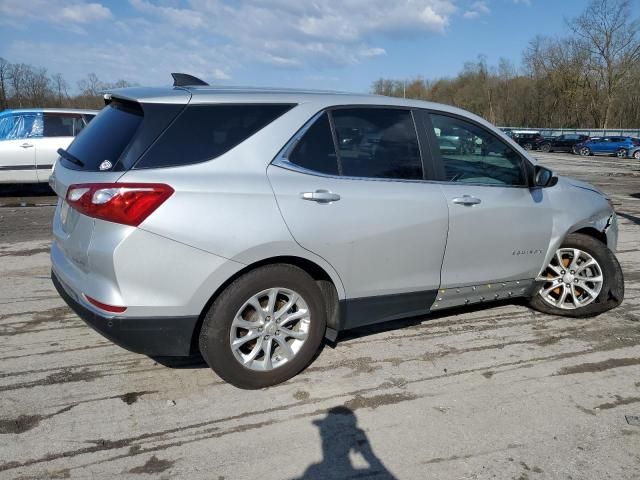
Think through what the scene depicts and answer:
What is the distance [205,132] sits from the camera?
3.06m

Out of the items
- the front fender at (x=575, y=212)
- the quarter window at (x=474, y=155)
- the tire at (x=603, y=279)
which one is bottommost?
the tire at (x=603, y=279)

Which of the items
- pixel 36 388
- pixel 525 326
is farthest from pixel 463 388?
pixel 36 388

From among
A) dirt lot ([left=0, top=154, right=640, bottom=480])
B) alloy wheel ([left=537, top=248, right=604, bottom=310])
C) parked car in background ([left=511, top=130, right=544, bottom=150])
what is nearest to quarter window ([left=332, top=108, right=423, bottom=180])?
dirt lot ([left=0, top=154, right=640, bottom=480])

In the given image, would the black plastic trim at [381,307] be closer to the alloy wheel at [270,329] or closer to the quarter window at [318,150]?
the alloy wheel at [270,329]

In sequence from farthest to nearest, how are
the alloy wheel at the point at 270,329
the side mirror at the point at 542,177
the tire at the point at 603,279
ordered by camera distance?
the tire at the point at 603,279, the side mirror at the point at 542,177, the alloy wheel at the point at 270,329

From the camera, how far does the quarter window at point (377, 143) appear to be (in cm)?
346

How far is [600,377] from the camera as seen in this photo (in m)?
3.62

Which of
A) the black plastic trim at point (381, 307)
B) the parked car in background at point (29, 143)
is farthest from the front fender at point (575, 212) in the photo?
the parked car in background at point (29, 143)

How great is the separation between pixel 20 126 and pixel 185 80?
9.03m

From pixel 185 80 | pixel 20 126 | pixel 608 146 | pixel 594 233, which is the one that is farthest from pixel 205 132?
pixel 608 146

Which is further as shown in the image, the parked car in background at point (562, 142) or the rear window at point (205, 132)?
the parked car in background at point (562, 142)

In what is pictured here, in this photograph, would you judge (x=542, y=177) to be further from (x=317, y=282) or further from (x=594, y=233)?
(x=317, y=282)

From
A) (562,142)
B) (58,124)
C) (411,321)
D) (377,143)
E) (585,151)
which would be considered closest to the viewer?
(377,143)

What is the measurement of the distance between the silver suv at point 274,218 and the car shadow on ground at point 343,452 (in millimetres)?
495
